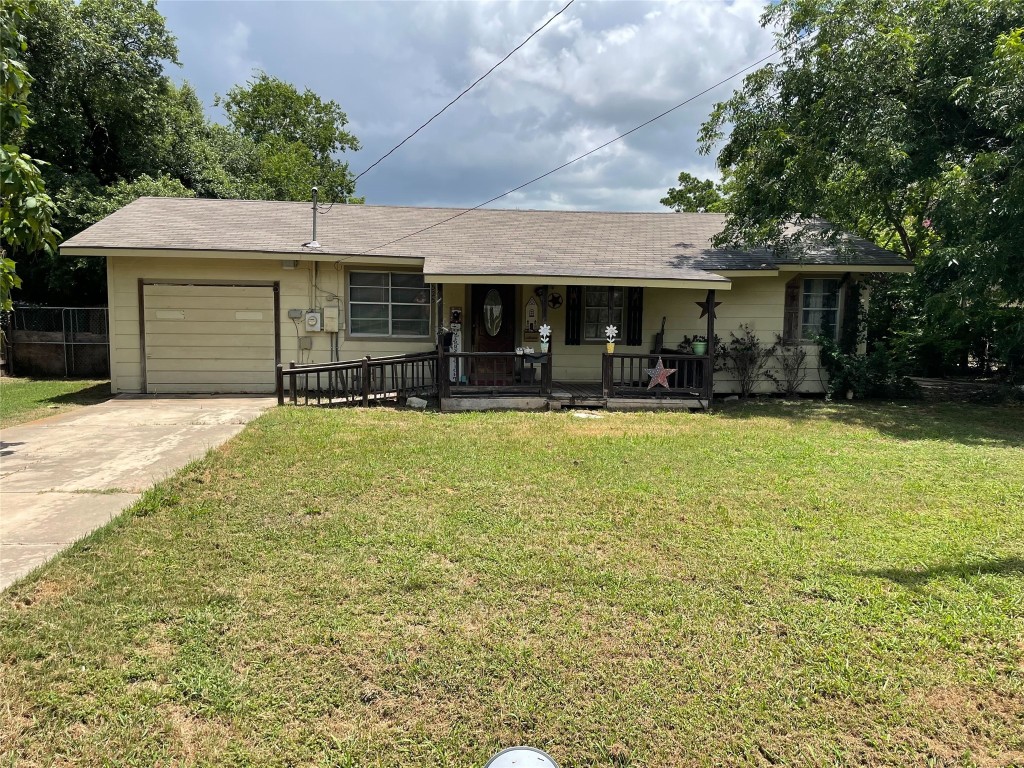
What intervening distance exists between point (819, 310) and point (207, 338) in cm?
1185

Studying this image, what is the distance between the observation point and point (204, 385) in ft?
36.2

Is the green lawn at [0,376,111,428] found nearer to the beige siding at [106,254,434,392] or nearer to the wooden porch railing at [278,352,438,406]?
the beige siding at [106,254,434,392]

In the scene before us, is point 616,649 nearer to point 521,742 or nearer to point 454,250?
point 521,742

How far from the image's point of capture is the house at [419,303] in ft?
33.7

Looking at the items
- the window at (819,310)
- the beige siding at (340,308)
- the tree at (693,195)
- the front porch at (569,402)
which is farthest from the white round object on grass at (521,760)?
the tree at (693,195)

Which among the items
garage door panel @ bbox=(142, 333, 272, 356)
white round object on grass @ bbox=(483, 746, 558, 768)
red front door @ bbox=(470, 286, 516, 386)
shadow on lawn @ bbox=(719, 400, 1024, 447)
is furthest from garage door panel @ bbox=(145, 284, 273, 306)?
white round object on grass @ bbox=(483, 746, 558, 768)

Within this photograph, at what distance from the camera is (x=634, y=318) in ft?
38.0

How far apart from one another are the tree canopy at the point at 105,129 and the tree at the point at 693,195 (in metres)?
19.2

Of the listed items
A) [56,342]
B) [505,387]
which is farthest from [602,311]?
[56,342]

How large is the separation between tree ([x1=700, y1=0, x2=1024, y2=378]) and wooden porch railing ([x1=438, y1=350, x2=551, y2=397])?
16.0ft

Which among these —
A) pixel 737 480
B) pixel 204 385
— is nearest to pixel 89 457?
pixel 204 385

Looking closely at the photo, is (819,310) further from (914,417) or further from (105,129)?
(105,129)

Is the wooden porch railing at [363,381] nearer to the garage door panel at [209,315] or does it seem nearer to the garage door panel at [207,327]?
the garage door panel at [207,327]

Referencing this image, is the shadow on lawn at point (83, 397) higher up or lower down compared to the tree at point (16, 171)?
lower down
